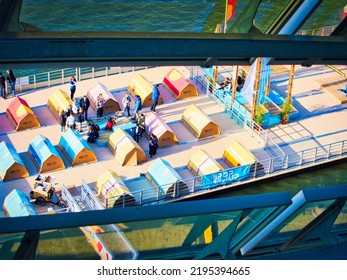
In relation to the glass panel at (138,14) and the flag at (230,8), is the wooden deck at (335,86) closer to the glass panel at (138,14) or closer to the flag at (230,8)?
the glass panel at (138,14)

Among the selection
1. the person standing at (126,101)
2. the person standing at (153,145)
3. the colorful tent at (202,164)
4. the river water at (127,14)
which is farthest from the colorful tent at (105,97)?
the river water at (127,14)

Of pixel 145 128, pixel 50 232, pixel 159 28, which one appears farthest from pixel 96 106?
pixel 50 232

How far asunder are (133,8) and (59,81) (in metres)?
23.5

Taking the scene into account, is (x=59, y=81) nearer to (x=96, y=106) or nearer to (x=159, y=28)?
(x=96, y=106)

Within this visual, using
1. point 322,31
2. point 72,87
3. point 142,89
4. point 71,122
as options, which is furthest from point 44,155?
point 322,31

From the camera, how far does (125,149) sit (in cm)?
2442

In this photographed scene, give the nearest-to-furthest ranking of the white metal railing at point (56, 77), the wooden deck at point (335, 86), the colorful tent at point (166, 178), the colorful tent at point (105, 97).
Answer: the colorful tent at point (166, 178) → the colorful tent at point (105, 97) → the white metal railing at point (56, 77) → the wooden deck at point (335, 86)

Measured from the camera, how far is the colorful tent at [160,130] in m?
25.4

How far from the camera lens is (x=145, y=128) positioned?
2616 centimetres

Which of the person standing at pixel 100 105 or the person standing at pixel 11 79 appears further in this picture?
the person standing at pixel 11 79

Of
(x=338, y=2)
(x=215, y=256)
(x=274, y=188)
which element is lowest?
(x=274, y=188)

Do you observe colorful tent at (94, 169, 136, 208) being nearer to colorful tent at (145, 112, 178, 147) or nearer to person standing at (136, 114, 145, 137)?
colorful tent at (145, 112, 178, 147)

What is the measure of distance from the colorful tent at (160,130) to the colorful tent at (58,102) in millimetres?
2648

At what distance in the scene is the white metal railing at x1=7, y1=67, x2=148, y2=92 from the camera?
94.6 ft
